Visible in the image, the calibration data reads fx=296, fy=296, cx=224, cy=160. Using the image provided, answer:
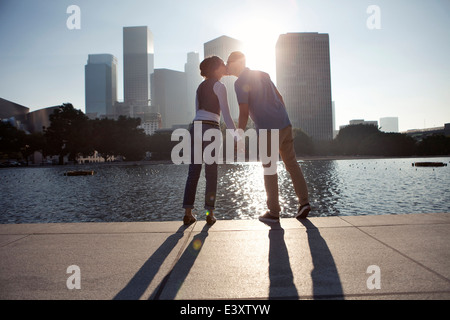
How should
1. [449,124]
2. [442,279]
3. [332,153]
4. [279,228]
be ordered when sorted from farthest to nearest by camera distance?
1. [449,124]
2. [332,153]
3. [279,228]
4. [442,279]

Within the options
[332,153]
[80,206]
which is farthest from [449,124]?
[80,206]

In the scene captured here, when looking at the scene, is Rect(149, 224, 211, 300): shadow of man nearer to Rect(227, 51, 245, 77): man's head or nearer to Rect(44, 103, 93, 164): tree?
Rect(227, 51, 245, 77): man's head

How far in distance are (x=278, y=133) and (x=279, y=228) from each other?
48.0 inches

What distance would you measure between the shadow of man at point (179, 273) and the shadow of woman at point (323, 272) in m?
0.80

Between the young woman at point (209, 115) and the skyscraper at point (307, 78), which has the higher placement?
the skyscraper at point (307, 78)

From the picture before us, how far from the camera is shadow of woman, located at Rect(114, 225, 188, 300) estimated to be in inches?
65.5

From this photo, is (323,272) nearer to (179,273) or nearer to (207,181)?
(179,273)

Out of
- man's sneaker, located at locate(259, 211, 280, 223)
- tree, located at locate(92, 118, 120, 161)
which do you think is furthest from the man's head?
tree, located at locate(92, 118, 120, 161)

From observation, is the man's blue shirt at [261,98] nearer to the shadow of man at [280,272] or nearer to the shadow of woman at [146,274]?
the shadow of man at [280,272]

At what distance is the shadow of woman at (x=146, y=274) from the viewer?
166 cm

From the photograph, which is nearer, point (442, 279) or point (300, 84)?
point (442, 279)

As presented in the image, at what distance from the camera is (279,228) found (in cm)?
315

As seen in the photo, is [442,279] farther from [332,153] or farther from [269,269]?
[332,153]

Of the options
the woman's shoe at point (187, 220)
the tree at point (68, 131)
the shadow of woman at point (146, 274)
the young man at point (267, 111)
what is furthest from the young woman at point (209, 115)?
the tree at point (68, 131)
